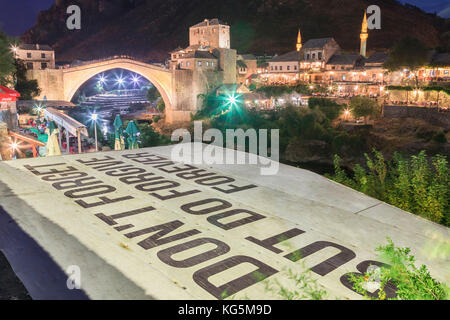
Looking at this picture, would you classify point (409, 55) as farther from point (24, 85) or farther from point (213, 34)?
point (24, 85)

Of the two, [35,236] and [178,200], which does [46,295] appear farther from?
[178,200]

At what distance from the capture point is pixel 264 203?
798 centimetres

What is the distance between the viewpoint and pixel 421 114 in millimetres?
37938

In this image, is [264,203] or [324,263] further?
[264,203]

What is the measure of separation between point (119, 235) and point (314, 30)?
114423 mm

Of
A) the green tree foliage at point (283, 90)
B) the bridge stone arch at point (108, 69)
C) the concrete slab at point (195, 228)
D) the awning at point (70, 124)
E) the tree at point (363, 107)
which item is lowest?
the concrete slab at point (195, 228)

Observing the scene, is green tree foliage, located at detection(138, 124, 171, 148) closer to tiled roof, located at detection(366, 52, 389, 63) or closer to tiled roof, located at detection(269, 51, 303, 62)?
tiled roof, located at detection(269, 51, 303, 62)

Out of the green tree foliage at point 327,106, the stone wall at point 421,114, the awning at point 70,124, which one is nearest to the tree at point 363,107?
the stone wall at point 421,114

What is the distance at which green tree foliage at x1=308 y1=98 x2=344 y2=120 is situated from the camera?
143 feet

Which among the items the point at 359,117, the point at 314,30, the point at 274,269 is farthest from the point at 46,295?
the point at 314,30

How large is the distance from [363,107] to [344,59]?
15.1m

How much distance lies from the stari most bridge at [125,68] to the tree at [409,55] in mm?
25114

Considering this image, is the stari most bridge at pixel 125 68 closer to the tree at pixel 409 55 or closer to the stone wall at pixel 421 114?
the stone wall at pixel 421 114

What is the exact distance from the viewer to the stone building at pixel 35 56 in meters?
48.0
